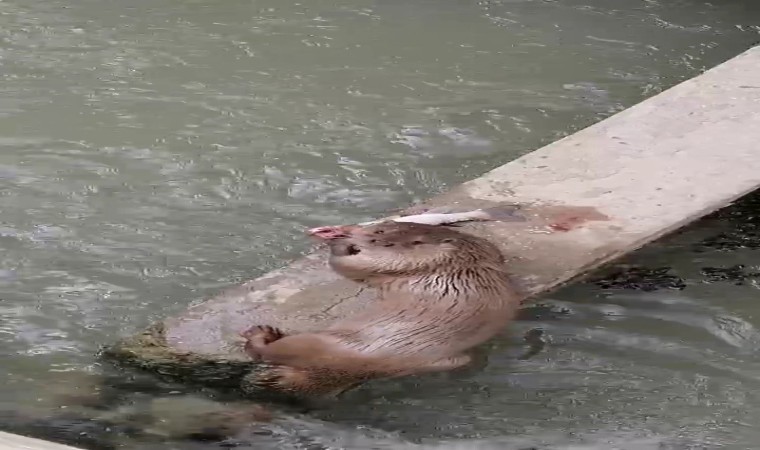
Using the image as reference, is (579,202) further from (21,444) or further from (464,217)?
(21,444)

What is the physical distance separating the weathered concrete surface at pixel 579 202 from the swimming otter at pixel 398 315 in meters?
0.13

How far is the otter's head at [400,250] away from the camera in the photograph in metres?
4.58

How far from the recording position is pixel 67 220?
5543 millimetres

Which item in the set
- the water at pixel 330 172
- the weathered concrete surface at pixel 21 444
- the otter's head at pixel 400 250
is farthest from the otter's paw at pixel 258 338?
the weathered concrete surface at pixel 21 444

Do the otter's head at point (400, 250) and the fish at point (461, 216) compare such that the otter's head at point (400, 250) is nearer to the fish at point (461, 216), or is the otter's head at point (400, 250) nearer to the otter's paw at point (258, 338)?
the fish at point (461, 216)

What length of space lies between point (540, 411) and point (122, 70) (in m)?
4.21

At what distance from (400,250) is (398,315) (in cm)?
43

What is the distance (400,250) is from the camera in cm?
463

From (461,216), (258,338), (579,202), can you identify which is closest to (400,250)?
(461,216)

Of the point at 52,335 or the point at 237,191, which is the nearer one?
the point at 52,335

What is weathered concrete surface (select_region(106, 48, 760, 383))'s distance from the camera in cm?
437

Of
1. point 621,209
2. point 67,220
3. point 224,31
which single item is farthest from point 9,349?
point 224,31

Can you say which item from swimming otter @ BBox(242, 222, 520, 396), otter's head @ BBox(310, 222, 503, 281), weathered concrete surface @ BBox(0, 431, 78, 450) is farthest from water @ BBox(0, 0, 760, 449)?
weathered concrete surface @ BBox(0, 431, 78, 450)

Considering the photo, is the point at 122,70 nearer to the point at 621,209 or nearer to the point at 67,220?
the point at 67,220
